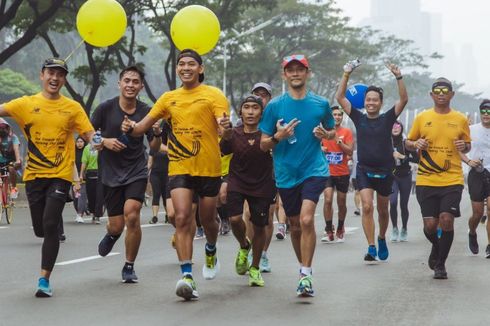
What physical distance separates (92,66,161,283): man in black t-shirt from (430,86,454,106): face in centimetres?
295

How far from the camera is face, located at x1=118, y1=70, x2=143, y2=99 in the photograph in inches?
385

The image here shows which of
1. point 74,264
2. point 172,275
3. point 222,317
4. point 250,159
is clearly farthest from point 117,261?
point 222,317

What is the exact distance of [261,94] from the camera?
36.9 ft

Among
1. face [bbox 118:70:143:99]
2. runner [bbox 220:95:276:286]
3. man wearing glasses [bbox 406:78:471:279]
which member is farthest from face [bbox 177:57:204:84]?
man wearing glasses [bbox 406:78:471:279]

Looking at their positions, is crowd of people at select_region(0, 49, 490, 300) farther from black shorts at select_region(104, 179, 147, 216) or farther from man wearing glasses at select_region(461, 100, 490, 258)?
man wearing glasses at select_region(461, 100, 490, 258)

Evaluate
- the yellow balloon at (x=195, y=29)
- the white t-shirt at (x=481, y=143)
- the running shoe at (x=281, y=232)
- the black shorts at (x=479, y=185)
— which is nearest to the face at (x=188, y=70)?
the yellow balloon at (x=195, y=29)

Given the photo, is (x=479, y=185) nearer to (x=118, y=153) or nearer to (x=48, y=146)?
(x=118, y=153)

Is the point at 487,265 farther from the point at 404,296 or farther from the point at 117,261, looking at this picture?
the point at 117,261

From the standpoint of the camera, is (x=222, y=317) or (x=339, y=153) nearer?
(x=222, y=317)

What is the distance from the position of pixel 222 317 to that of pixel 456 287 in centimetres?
305

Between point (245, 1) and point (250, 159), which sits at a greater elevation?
point (245, 1)

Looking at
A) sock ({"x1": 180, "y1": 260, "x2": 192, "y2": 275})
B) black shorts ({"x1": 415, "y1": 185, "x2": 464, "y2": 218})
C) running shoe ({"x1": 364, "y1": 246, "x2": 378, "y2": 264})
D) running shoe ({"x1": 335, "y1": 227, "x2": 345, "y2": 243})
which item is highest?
black shorts ({"x1": 415, "y1": 185, "x2": 464, "y2": 218})

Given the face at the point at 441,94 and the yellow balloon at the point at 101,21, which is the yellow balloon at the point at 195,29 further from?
the face at the point at 441,94

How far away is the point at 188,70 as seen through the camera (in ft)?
29.3
